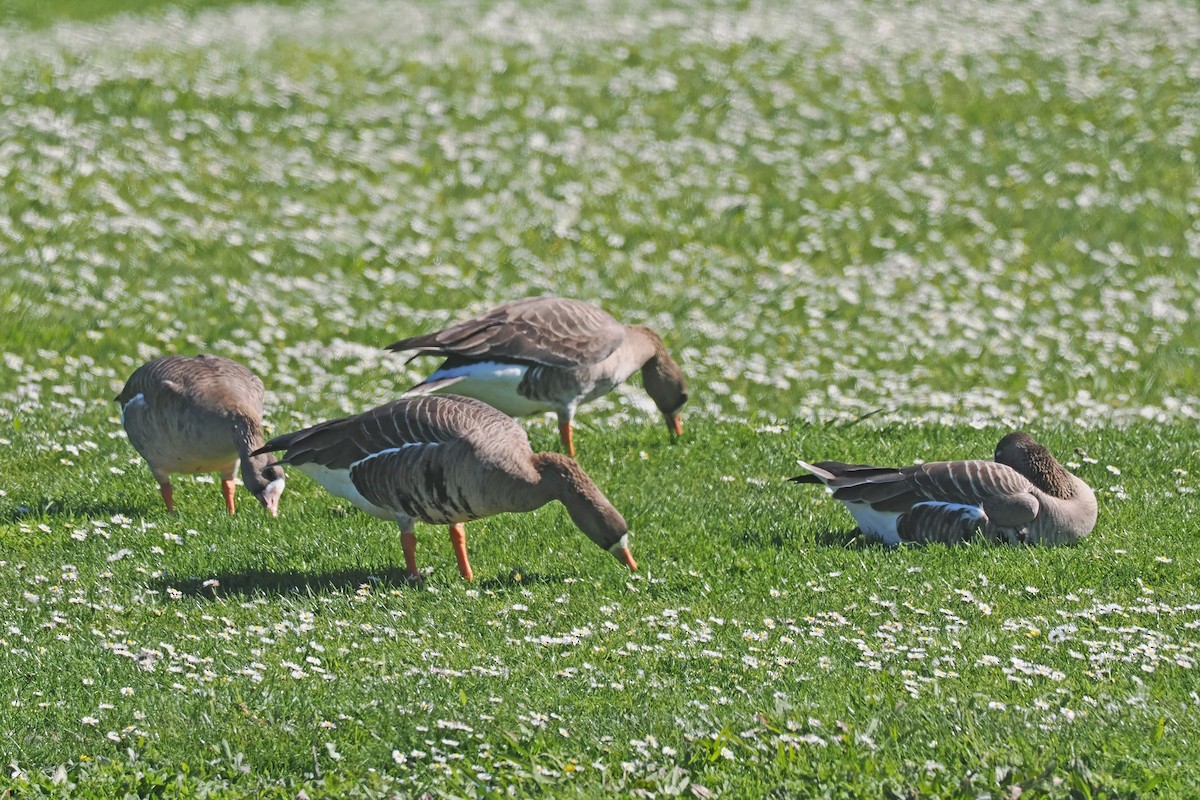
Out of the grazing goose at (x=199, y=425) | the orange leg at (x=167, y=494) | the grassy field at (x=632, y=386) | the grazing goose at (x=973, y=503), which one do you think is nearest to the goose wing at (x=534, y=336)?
the grassy field at (x=632, y=386)

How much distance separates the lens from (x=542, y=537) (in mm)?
10352

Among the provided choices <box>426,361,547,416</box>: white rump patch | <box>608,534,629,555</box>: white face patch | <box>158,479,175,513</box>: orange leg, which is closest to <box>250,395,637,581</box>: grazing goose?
<box>608,534,629,555</box>: white face patch

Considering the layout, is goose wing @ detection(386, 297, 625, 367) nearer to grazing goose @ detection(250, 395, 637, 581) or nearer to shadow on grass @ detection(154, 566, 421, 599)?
grazing goose @ detection(250, 395, 637, 581)

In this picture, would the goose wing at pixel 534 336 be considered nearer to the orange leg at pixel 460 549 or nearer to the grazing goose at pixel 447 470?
the grazing goose at pixel 447 470

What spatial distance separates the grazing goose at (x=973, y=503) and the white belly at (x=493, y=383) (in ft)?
11.3

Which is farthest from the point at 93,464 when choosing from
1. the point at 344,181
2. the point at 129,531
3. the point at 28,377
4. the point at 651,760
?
the point at 344,181

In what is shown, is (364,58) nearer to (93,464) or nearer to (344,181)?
(344,181)

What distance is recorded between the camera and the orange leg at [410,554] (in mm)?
9414

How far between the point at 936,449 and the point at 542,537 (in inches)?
154

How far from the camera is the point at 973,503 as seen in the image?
10047 mm

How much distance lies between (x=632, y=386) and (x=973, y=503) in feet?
21.2

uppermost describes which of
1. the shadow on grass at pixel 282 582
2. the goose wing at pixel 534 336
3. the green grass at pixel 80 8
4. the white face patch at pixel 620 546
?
the green grass at pixel 80 8

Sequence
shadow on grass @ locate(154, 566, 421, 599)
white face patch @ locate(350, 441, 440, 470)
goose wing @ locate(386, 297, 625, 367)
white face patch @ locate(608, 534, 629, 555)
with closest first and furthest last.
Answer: shadow on grass @ locate(154, 566, 421, 599)
white face patch @ locate(608, 534, 629, 555)
white face patch @ locate(350, 441, 440, 470)
goose wing @ locate(386, 297, 625, 367)

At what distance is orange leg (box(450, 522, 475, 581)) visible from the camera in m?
9.51
